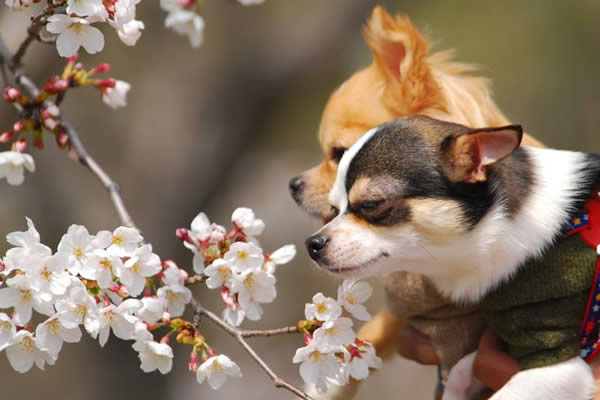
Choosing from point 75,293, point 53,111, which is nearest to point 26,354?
point 75,293

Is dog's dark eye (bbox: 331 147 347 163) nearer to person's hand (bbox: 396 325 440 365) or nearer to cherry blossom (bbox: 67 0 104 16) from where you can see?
person's hand (bbox: 396 325 440 365)

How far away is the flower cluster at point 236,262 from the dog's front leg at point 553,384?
22.6 inches

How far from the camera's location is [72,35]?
5.52ft

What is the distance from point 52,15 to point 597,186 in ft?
4.21

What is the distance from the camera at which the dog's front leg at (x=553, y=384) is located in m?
1.83

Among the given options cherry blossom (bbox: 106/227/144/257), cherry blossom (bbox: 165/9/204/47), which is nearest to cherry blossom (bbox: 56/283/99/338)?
cherry blossom (bbox: 106/227/144/257)

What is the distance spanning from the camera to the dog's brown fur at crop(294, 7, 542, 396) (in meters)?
2.27

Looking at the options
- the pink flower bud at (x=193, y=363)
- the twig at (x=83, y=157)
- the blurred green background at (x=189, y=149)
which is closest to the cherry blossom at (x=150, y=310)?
the pink flower bud at (x=193, y=363)

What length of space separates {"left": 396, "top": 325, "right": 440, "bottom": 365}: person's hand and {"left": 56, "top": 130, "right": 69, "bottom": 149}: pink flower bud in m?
1.07

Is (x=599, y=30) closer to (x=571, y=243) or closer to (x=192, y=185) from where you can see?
(x=192, y=185)

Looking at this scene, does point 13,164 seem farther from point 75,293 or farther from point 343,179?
point 343,179

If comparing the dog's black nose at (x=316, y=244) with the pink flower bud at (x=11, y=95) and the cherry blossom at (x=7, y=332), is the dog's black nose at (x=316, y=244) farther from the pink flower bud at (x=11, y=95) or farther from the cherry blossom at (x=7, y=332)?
the pink flower bud at (x=11, y=95)

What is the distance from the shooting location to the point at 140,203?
5.16 metres

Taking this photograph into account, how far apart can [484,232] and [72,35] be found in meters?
1.01
